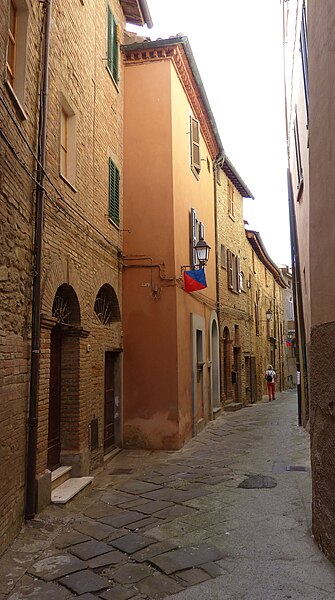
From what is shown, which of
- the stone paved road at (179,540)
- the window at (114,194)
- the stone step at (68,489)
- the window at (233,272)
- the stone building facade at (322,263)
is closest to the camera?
the stone paved road at (179,540)

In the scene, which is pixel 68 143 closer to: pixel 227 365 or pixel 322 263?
pixel 322 263

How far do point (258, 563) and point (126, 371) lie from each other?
→ 603 centimetres

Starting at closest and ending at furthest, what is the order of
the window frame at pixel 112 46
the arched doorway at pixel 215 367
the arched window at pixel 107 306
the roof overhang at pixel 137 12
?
the arched window at pixel 107 306 → the window frame at pixel 112 46 → the roof overhang at pixel 137 12 → the arched doorway at pixel 215 367

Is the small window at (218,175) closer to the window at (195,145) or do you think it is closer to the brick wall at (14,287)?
the window at (195,145)

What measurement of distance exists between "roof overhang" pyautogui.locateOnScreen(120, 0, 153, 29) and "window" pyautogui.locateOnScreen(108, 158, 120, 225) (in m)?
3.95

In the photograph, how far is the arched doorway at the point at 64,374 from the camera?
715cm

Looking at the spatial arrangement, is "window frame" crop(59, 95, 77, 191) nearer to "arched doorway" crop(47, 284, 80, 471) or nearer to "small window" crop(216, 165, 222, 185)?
"arched doorway" crop(47, 284, 80, 471)

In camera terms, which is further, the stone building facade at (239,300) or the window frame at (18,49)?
the stone building facade at (239,300)

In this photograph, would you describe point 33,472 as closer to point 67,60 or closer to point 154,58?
point 67,60

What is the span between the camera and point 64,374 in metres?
7.40

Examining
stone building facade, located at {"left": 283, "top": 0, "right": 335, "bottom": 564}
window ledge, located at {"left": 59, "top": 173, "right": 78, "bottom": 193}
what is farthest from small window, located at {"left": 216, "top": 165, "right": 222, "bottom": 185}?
stone building facade, located at {"left": 283, "top": 0, "right": 335, "bottom": 564}

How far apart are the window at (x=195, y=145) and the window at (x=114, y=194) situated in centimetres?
333

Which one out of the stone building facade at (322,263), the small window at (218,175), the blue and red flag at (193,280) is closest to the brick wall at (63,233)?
the blue and red flag at (193,280)

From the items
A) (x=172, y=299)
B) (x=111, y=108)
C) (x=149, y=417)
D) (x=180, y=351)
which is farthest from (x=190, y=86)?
(x=149, y=417)
